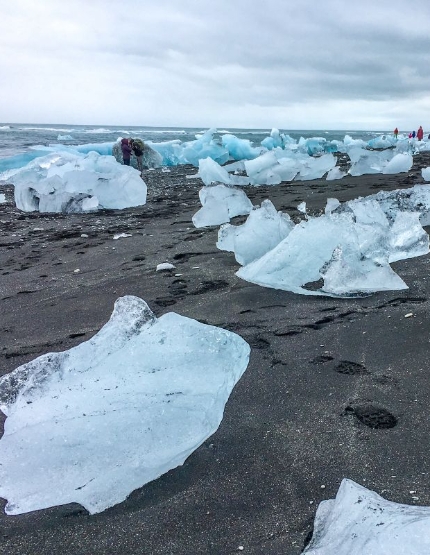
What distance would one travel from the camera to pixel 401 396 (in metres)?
1.68

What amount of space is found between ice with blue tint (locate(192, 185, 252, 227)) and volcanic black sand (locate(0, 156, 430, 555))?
3.27 ft

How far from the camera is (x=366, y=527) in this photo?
1.00 metres

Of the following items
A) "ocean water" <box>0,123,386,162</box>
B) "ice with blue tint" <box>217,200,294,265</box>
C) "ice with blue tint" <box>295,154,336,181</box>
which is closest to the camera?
"ice with blue tint" <box>217,200,294,265</box>

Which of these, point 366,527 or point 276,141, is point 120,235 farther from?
point 276,141

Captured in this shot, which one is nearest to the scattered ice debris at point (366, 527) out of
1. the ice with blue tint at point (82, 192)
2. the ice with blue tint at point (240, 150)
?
the ice with blue tint at point (82, 192)

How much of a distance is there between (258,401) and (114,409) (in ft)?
1.58

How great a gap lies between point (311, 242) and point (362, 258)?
11.7 inches

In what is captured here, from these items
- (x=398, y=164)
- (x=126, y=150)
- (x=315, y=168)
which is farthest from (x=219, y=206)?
(x=126, y=150)

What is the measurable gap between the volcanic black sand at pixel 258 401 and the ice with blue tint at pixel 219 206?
998 millimetres

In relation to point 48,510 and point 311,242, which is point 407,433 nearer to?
point 48,510

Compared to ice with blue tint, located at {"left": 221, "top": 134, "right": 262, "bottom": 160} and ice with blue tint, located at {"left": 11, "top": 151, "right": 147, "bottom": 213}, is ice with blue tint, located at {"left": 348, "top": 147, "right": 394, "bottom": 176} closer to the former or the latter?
ice with blue tint, located at {"left": 11, "top": 151, "right": 147, "bottom": 213}

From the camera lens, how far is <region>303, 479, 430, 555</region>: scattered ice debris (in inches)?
35.4

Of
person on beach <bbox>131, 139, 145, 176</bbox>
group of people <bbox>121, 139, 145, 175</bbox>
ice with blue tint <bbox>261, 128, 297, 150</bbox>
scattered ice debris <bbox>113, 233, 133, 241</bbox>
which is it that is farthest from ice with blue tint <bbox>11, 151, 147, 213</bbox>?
ice with blue tint <bbox>261, 128, 297, 150</bbox>

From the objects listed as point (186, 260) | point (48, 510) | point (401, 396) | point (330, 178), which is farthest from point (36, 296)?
point (330, 178)
